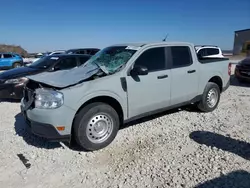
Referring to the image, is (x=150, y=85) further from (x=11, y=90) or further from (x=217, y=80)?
(x=11, y=90)

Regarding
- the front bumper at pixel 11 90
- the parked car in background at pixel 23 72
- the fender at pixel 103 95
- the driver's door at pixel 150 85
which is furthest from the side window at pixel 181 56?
the front bumper at pixel 11 90

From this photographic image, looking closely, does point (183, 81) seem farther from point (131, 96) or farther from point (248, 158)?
point (248, 158)

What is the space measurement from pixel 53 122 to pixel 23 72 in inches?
170

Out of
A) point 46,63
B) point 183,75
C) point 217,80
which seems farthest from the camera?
point 46,63

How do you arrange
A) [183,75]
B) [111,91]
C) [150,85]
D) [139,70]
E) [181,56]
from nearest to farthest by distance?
[111,91]
[139,70]
[150,85]
[183,75]
[181,56]

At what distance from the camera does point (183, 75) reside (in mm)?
4684

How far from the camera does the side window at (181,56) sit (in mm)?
4641

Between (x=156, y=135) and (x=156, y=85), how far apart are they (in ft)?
3.27

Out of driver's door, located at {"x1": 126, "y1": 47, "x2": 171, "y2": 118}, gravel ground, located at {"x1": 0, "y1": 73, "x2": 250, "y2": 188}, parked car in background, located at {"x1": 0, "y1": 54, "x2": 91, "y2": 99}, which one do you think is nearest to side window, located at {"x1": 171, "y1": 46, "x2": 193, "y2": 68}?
driver's door, located at {"x1": 126, "y1": 47, "x2": 171, "y2": 118}

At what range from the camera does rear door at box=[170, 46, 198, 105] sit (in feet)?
15.0

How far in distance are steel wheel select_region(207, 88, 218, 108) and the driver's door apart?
1506 mm

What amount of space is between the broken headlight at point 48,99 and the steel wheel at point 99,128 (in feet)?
2.10

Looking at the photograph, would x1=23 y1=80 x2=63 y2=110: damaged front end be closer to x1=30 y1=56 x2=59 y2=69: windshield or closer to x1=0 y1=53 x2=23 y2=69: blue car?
x1=30 y1=56 x2=59 y2=69: windshield

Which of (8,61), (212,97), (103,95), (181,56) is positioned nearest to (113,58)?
(103,95)
